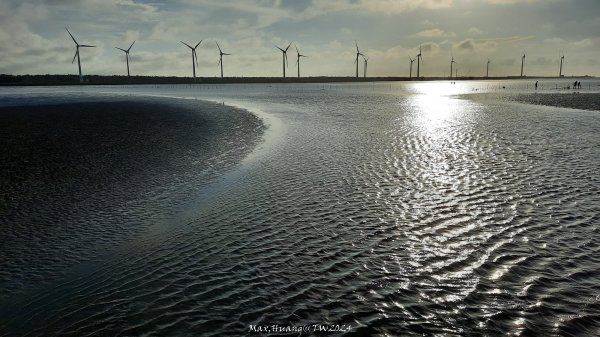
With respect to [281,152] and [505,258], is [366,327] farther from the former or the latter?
[281,152]

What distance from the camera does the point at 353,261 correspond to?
34.3 ft

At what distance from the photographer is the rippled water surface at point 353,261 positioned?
788 cm

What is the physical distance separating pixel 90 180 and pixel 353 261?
50.5 ft

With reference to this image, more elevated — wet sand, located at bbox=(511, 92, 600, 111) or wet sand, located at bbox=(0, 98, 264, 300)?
wet sand, located at bbox=(511, 92, 600, 111)

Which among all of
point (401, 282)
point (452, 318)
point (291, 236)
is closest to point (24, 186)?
point (291, 236)

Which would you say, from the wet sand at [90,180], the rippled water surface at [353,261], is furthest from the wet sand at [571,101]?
the wet sand at [90,180]

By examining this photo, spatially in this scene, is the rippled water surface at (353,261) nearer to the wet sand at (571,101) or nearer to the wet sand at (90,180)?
the wet sand at (90,180)

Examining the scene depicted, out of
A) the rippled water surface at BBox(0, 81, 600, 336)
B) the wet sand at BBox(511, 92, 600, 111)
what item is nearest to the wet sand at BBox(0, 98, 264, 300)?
the rippled water surface at BBox(0, 81, 600, 336)

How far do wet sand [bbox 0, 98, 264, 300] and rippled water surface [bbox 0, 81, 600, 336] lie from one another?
0.40 meters

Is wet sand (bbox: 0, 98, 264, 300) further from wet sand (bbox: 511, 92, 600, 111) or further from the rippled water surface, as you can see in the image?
wet sand (bbox: 511, 92, 600, 111)

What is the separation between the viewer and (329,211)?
14.7 meters

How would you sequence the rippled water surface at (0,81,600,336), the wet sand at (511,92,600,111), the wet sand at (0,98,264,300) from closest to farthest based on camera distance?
the rippled water surface at (0,81,600,336)
the wet sand at (0,98,264,300)
the wet sand at (511,92,600,111)

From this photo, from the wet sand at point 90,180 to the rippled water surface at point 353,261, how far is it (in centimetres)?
40

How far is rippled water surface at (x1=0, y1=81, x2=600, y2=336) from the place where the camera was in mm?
7875
